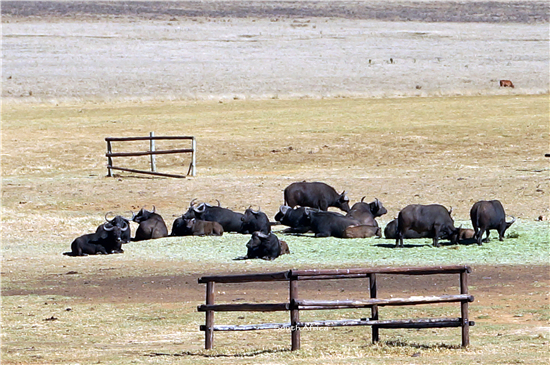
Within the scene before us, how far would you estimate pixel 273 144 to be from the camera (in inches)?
1452

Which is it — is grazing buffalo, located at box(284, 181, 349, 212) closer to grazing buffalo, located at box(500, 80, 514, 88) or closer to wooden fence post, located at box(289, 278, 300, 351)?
wooden fence post, located at box(289, 278, 300, 351)

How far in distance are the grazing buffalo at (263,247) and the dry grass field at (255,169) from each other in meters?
0.18

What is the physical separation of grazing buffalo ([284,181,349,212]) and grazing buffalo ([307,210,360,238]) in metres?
2.88

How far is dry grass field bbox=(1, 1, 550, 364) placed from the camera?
43.2 feet

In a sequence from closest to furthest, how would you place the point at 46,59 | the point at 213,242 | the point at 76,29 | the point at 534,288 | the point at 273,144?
1. the point at 534,288
2. the point at 213,242
3. the point at 273,144
4. the point at 46,59
5. the point at 76,29

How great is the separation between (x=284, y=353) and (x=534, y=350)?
2.72m

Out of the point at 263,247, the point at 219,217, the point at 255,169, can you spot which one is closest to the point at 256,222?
the point at 219,217

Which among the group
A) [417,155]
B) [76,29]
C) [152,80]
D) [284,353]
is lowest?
[284,353]

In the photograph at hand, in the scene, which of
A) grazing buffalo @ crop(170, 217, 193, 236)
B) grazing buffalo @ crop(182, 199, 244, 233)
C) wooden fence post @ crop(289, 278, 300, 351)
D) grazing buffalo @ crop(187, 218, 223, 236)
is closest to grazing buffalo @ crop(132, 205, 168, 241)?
grazing buffalo @ crop(170, 217, 193, 236)

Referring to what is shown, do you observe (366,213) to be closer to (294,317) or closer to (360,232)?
(360,232)

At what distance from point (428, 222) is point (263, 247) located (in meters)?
3.17

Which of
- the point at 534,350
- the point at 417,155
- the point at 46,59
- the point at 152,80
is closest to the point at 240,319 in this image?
the point at 534,350

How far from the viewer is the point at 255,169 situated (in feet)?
107

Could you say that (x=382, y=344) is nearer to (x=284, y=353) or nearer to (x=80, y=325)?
(x=284, y=353)
